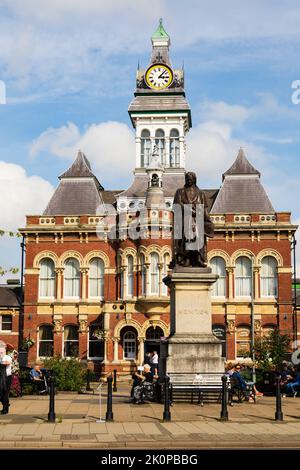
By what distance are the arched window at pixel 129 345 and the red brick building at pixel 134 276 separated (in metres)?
0.07

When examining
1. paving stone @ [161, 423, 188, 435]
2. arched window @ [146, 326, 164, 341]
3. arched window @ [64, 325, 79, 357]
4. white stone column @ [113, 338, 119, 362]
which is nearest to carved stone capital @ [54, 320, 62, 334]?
arched window @ [64, 325, 79, 357]

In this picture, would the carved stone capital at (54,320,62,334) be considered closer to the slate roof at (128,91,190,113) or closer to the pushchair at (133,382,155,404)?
the slate roof at (128,91,190,113)

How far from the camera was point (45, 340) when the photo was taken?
165 ft

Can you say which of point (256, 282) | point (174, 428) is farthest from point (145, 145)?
point (174, 428)

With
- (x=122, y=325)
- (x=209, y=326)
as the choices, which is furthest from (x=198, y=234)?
(x=122, y=325)

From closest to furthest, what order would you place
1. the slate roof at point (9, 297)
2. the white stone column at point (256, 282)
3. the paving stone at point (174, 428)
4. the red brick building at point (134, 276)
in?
the paving stone at point (174, 428) < the red brick building at point (134, 276) < the white stone column at point (256, 282) < the slate roof at point (9, 297)

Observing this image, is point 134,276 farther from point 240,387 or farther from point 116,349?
point 240,387

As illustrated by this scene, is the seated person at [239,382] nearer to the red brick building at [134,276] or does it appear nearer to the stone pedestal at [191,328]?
the stone pedestal at [191,328]

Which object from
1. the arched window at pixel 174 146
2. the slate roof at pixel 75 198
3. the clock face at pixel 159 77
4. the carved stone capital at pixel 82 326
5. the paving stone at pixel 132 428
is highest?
the clock face at pixel 159 77

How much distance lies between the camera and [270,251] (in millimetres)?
49469

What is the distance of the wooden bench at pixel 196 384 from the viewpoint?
749 inches

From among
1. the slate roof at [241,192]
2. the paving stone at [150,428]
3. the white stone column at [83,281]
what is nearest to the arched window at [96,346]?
the white stone column at [83,281]

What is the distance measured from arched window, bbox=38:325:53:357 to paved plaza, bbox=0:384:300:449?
29550 mm
